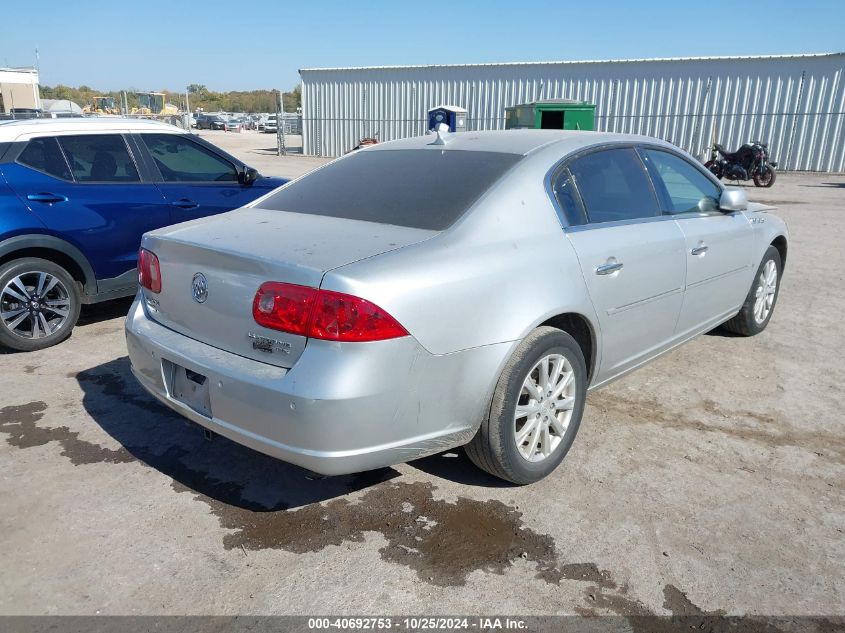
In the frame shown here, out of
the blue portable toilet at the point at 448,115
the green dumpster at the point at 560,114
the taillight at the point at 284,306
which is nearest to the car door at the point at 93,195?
the taillight at the point at 284,306

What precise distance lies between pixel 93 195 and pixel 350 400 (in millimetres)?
3880

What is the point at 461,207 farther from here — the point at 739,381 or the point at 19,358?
the point at 19,358

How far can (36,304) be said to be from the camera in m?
5.07

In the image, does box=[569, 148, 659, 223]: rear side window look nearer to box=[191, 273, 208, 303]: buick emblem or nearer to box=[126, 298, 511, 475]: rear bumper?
box=[126, 298, 511, 475]: rear bumper

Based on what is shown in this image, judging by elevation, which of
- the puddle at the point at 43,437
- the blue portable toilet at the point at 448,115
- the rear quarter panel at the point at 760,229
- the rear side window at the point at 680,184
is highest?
the blue portable toilet at the point at 448,115

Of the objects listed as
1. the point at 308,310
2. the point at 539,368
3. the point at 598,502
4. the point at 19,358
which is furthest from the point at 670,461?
the point at 19,358

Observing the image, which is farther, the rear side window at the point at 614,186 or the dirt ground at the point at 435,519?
the rear side window at the point at 614,186

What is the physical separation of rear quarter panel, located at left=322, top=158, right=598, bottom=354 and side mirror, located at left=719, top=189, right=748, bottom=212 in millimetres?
1820

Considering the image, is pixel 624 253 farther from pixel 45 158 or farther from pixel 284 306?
pixel 45 158

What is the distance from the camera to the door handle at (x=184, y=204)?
578cm

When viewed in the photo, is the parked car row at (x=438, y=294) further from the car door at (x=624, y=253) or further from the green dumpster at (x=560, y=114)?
the green dumpster at (x=560, y=114)

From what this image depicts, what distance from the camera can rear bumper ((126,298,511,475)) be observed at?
247 centimetres

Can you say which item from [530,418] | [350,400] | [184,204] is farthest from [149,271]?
[184,204]

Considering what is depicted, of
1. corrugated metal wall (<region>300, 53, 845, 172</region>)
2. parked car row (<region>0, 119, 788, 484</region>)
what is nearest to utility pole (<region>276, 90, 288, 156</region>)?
corrugated metal wall (<region>300, 53, 845, 172</region>)
